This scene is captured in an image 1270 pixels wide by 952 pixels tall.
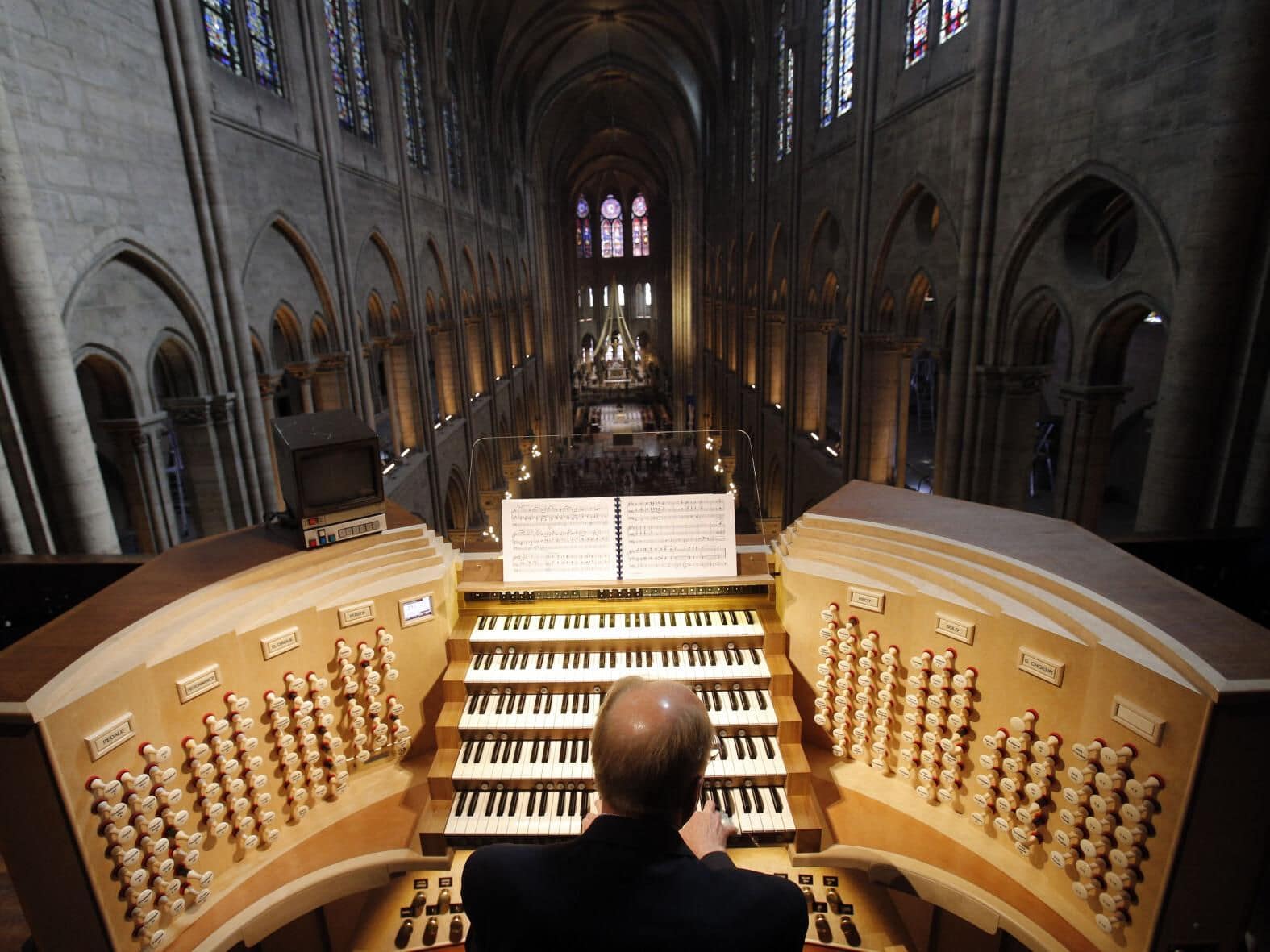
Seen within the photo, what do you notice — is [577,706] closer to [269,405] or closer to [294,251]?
[269,405]

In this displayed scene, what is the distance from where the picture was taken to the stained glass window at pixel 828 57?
1270 centimetres

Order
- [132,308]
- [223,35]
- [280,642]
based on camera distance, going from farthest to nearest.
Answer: [223,35], [132,308], [280,642]

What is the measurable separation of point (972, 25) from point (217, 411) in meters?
9.75

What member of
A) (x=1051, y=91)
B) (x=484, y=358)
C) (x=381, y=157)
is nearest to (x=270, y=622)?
(x=1051, y=91)

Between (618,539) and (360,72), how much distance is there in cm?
1321

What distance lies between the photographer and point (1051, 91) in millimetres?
6539

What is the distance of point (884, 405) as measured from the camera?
11.8 meters

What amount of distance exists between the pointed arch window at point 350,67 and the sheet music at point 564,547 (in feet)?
35.4

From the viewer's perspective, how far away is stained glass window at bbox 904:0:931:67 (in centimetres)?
914

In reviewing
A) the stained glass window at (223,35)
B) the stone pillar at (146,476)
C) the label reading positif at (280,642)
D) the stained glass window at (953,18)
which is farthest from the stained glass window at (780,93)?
the label reading positif at (280,642)

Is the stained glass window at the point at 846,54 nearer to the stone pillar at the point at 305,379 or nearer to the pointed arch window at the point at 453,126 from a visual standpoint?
the stone pillar at the point at 305,379

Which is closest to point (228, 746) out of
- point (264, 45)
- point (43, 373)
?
point (43, 373)

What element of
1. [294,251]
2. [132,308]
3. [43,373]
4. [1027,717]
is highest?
[294,251]

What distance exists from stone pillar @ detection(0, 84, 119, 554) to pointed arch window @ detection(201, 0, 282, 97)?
3.97m
